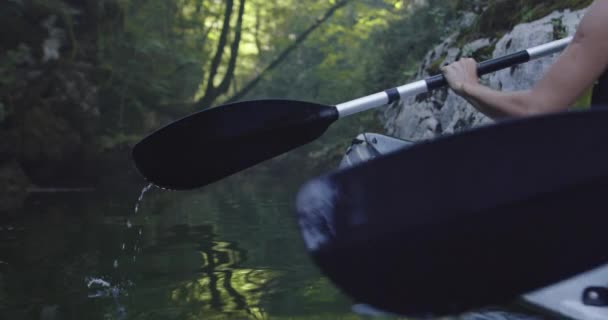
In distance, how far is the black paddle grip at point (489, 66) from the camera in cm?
271

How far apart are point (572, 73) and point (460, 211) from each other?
75cm

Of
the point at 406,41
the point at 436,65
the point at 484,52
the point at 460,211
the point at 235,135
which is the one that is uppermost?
the point at 406,41

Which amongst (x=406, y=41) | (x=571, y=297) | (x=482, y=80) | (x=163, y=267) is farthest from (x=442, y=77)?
(x=406, y=41)

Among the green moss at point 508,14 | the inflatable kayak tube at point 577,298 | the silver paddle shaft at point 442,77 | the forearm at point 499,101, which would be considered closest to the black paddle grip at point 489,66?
the silver paddle shaft at point 442,77

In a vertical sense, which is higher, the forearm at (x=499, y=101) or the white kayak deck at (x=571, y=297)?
the forearm at (x=499, y=101)

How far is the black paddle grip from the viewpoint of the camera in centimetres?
271

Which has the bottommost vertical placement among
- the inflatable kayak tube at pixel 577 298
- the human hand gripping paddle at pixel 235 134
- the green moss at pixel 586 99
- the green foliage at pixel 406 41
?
the inflatable kayak tube at pixel 577 298

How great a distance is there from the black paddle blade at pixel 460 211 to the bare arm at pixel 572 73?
45 cm

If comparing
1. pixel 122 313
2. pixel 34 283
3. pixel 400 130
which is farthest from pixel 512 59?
pixel 400 130

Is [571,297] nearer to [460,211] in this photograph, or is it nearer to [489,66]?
[460,211]

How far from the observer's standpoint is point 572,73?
196 centimetres

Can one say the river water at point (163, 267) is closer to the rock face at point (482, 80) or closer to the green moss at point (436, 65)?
the rock face at point (482, 80)

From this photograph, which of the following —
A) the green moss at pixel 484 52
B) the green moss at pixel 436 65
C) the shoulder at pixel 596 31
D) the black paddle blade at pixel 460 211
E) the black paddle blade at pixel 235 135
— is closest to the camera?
the black paddle blade at pixel 460 211

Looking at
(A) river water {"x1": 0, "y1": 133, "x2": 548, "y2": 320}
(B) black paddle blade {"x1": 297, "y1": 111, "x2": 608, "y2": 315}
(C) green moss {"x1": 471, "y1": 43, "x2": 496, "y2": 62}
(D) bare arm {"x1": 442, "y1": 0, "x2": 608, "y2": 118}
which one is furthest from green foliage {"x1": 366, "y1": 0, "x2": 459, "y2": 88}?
(B) black paddle blade {"x1": 297, "y1": 111, "x2": 608, "y2": 315}
